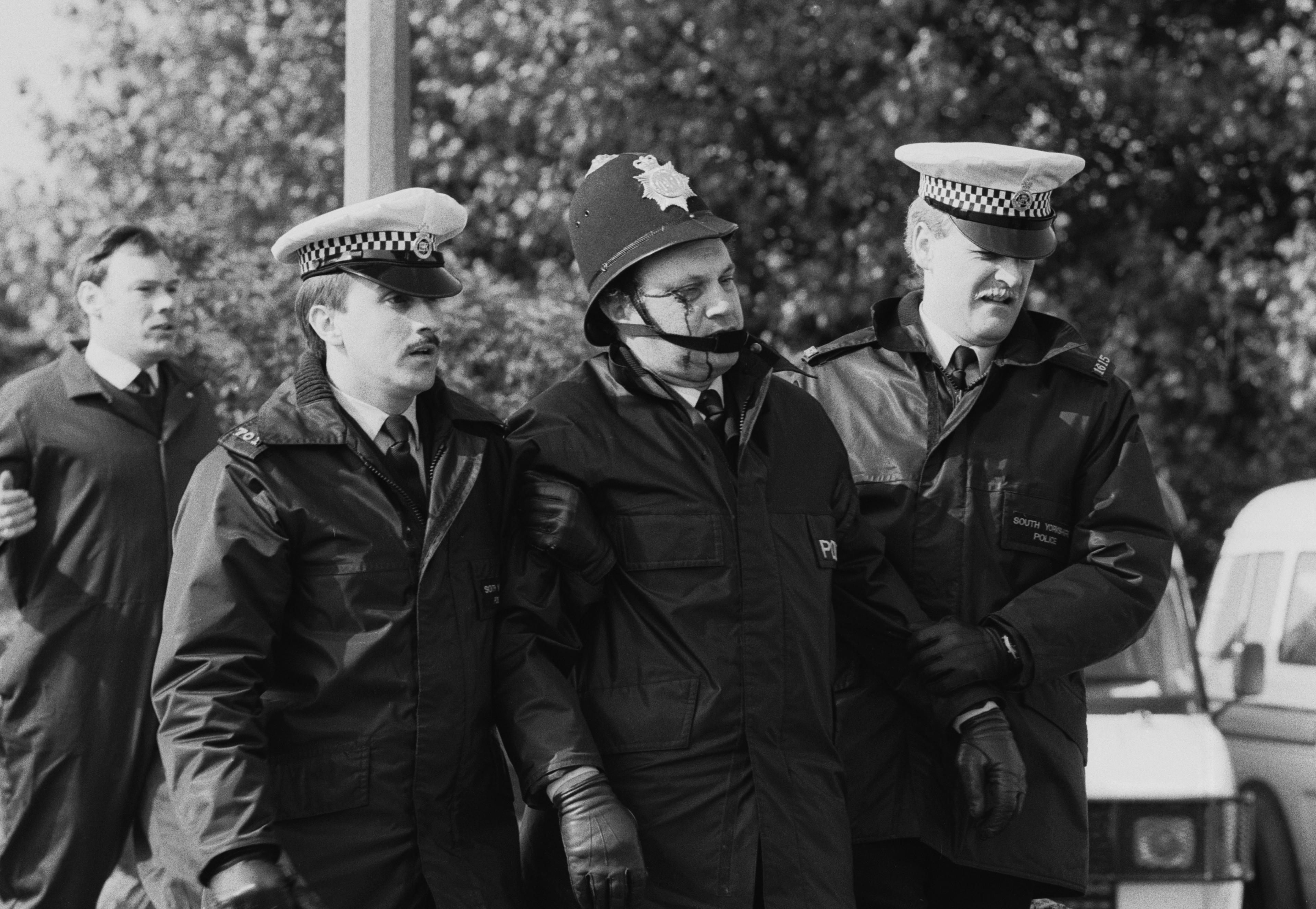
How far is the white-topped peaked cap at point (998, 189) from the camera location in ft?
12.6

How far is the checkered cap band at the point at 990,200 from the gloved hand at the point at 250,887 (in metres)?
2.02

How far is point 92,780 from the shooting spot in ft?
16.3

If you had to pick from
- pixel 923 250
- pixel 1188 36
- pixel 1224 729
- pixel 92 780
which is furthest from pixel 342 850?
pixel 1188 36

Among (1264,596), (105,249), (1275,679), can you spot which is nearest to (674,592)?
(105,249)

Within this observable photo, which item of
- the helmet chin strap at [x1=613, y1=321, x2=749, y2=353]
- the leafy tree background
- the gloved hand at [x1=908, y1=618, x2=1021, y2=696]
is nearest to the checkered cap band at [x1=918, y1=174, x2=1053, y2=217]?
the helmet chin strap at [x1=613, y1=321, x2=749, y2=353]

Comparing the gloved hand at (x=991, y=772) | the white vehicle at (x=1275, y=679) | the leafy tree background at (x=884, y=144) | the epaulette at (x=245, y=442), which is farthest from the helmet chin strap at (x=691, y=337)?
the leafy tree background at (x=884, y=144)

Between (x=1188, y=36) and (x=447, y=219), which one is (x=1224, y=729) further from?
(x=1188, y=36)

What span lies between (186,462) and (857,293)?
6850 mm

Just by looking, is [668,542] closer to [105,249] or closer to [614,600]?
[614,600]

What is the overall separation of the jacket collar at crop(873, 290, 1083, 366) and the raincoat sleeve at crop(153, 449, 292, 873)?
1529mm

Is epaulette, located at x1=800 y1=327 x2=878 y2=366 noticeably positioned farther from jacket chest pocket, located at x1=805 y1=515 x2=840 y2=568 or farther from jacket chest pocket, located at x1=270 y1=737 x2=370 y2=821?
jacket chest pocket, located at x1=270 y1=737 x2=370 y2=821

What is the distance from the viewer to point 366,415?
11.0 ft

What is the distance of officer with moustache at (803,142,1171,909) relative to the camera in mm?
3721

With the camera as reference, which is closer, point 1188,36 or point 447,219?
point 447,219
